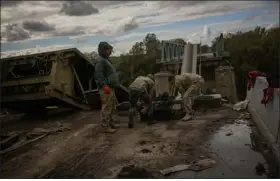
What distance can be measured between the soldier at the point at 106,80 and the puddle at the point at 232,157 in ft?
6.23

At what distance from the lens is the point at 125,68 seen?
659 centimetres

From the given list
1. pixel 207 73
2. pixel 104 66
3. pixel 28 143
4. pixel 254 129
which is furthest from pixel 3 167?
pixel 207 73

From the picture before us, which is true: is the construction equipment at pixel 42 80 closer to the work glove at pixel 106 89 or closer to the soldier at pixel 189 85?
the work glove at pixel 106 89

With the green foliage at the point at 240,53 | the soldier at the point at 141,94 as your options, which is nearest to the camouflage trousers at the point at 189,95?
the soldier at the point at 141,94

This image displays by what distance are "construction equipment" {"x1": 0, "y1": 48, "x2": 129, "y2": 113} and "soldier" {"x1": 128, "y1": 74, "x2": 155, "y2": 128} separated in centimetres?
196

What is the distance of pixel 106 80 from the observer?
5.63 m

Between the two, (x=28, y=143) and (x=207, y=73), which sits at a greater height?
(x=207, y=73)

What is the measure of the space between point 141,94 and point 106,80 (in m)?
0.83

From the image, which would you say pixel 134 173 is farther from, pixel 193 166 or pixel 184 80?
pixel 184 80

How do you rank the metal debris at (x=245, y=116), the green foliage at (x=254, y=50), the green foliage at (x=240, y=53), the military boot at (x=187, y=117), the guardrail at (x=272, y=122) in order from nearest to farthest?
the guardrail at (x=272, y=122) < the green foliage at (x=254, y=50) < the green foliage at (x=240, y=53) < the military boot at (x=187, y=117) < the metal debris at (x=245, y=116)

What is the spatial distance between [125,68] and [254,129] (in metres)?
2.82

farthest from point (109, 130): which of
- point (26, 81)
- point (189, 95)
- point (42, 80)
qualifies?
point (26, 81)

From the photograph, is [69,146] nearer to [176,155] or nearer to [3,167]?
[3,167]

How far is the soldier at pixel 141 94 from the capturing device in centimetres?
604
